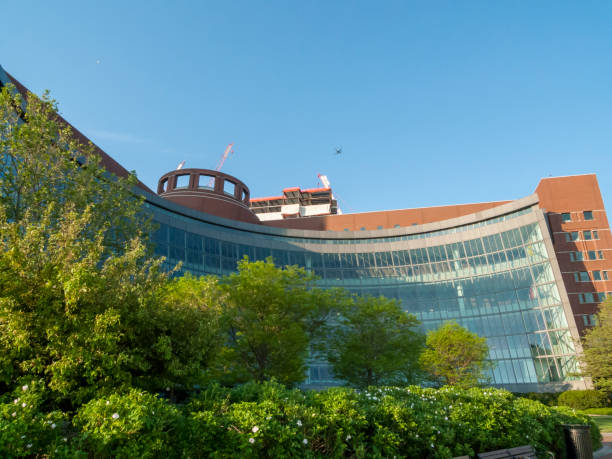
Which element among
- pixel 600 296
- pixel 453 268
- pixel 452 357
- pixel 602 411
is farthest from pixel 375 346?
pixel 600 296

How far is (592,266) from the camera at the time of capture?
5388cm

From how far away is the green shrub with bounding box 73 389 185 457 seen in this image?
6965 millimetres

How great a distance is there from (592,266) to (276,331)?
159 ft

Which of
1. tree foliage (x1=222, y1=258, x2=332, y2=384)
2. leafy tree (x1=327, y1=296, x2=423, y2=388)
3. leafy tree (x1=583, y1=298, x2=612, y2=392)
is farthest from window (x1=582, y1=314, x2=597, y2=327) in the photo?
tree foliage (x1=222, y1=258, x2=332, y2=384)

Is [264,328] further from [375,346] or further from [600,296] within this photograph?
[600,296]

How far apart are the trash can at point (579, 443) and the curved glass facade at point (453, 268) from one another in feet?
114

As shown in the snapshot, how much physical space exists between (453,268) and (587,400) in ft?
78.8

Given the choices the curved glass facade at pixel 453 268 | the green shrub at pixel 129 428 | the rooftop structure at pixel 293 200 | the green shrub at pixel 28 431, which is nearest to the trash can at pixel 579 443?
the green shrub at pixel 129 428

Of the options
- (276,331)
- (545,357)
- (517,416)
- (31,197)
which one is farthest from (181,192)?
(517,416)

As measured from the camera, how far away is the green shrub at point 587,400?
A: 40.2 m

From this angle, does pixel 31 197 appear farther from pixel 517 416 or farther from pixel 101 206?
pixel 517 416

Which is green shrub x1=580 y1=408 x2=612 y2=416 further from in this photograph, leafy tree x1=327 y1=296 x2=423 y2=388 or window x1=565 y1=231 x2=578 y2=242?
window x1=565 y1=231 x2=578 y2=242

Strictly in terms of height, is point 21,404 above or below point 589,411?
above

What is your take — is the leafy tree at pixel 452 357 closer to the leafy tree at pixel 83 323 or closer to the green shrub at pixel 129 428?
the leafy tree at pixel 83 323
